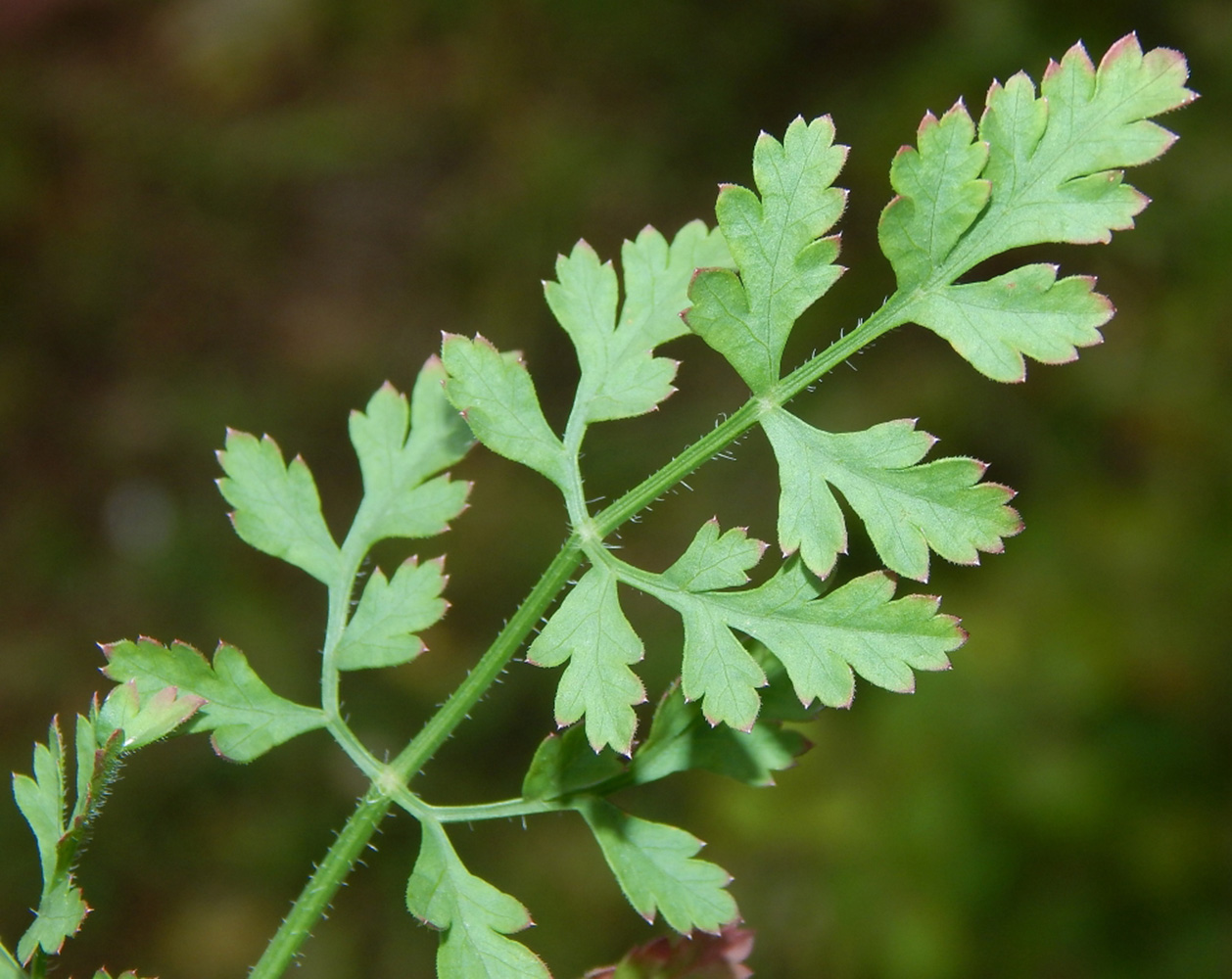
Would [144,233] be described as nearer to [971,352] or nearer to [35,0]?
[35,0]

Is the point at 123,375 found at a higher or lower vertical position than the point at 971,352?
higher

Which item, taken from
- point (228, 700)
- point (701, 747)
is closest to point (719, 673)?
point (701, 747)

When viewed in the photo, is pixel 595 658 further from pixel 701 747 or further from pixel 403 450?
pixel 403 450

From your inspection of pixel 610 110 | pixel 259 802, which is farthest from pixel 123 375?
pixel 610 110

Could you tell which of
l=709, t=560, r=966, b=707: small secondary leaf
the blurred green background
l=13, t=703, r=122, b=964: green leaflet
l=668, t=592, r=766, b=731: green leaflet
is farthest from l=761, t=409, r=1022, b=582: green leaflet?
the blurred green background

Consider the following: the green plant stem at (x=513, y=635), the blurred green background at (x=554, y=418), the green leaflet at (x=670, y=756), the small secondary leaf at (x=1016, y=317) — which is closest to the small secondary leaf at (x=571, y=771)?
the green leaflet at (x=670, y=756)

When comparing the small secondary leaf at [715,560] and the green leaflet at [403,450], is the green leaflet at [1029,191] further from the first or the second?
the green leaflet at [403,450]
